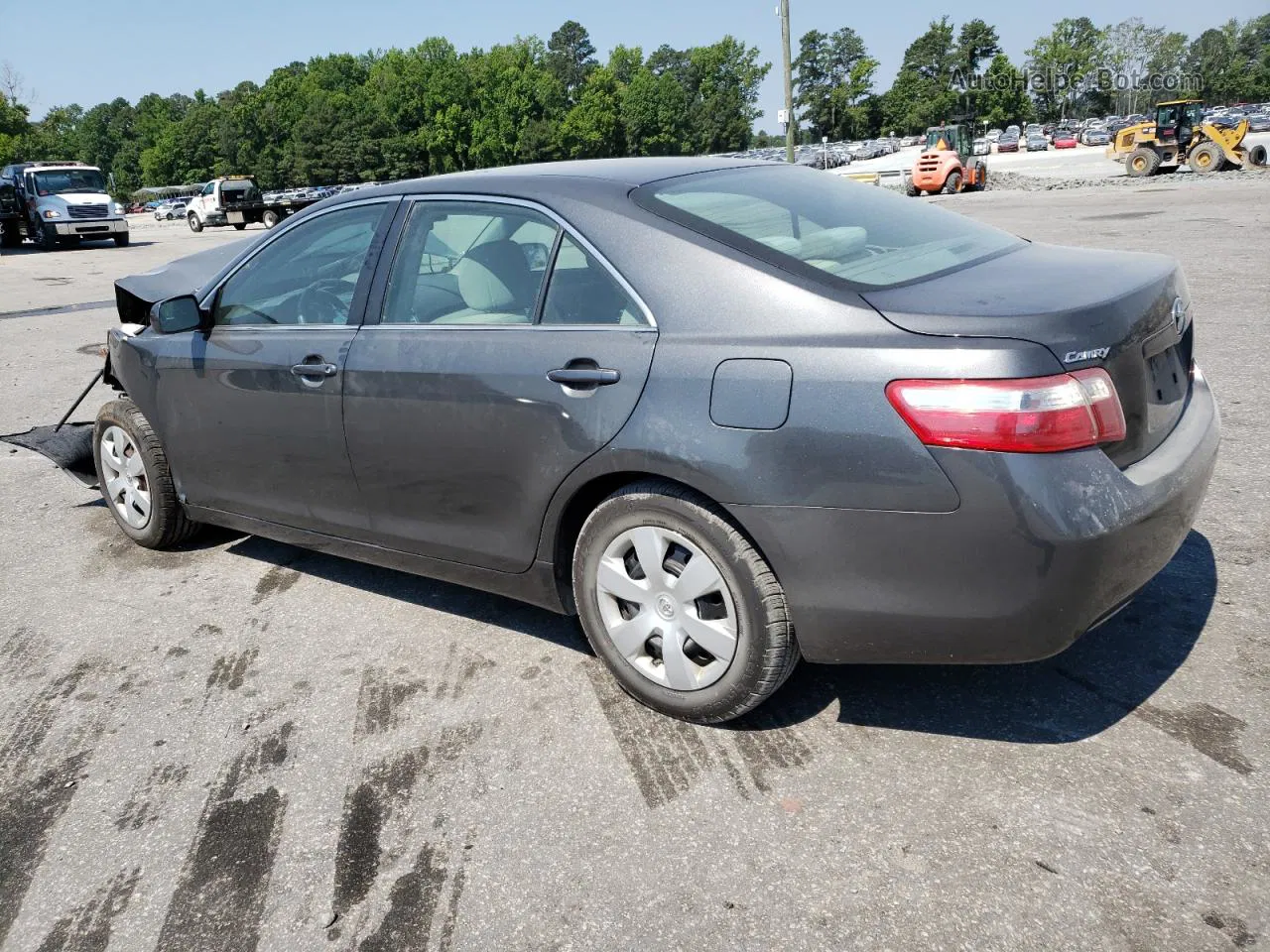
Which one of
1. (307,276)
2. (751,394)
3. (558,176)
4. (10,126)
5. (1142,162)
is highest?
(10,126)

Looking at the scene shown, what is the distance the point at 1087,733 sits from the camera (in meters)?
2.95

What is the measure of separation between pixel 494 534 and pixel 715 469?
931 millimetres

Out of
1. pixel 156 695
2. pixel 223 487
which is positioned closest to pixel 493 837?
pixel 156 695

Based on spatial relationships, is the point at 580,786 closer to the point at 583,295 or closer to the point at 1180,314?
the point at 583,295

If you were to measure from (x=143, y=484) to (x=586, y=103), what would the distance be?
138m

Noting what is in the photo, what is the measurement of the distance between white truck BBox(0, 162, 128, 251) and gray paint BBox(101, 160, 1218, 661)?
33.8 metres

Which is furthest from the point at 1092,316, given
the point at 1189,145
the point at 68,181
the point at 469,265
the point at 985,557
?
the point at 68,181

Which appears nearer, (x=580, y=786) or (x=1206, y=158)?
(x=580, y=786)

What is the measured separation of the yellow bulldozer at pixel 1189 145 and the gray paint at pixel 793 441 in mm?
31790

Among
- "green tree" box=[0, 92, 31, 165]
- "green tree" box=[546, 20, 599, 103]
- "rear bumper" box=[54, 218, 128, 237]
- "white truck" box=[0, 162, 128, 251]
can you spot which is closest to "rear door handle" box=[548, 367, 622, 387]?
"white truck" box=[0, 162, 128, 251]

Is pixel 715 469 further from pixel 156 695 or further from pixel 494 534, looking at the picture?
pixel 156 695

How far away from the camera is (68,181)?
33.7 m

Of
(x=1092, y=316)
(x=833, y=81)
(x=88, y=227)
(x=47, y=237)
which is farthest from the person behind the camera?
(x=833, y=81)

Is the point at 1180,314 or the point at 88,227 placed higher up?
the point at 1180,314
